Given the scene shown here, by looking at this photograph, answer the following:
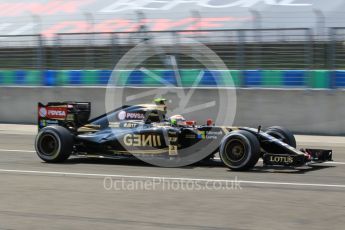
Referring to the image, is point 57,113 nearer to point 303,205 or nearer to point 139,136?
point 139,136

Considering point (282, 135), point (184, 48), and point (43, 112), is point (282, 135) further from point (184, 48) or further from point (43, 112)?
point (184, 48)

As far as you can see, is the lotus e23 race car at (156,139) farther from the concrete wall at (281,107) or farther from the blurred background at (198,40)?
the blurred background at (198,40)

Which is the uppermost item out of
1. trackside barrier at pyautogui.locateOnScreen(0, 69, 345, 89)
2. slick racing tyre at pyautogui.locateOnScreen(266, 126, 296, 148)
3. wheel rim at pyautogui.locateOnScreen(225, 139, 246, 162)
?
trackside barrier at pyautogui.locateOnScreen(0, 69, 345, 89)

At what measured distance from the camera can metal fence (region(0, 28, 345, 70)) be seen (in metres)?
16.2

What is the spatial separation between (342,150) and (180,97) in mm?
5791

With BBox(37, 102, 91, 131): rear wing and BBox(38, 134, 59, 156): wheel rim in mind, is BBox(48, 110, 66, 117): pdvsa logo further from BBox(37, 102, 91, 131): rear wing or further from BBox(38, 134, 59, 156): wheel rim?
BBox(38, 134, 59, 156): wheel rim

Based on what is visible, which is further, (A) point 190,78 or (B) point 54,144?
(A) point 190,78

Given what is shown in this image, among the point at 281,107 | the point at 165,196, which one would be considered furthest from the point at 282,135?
the point at 281,107

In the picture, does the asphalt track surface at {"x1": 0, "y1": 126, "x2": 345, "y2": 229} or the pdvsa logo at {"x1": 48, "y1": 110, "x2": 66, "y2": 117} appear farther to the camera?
the pdvsa logo at {"x1": 48, "y1": 110, "x2": 66, "y2": 117}

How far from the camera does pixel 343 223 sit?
6539mm

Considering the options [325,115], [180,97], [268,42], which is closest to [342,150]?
[325,115]

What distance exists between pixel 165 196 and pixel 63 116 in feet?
13.5

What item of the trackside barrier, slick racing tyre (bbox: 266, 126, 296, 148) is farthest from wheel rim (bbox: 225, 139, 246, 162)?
the trackside barrier

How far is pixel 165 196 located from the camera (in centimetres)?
815
